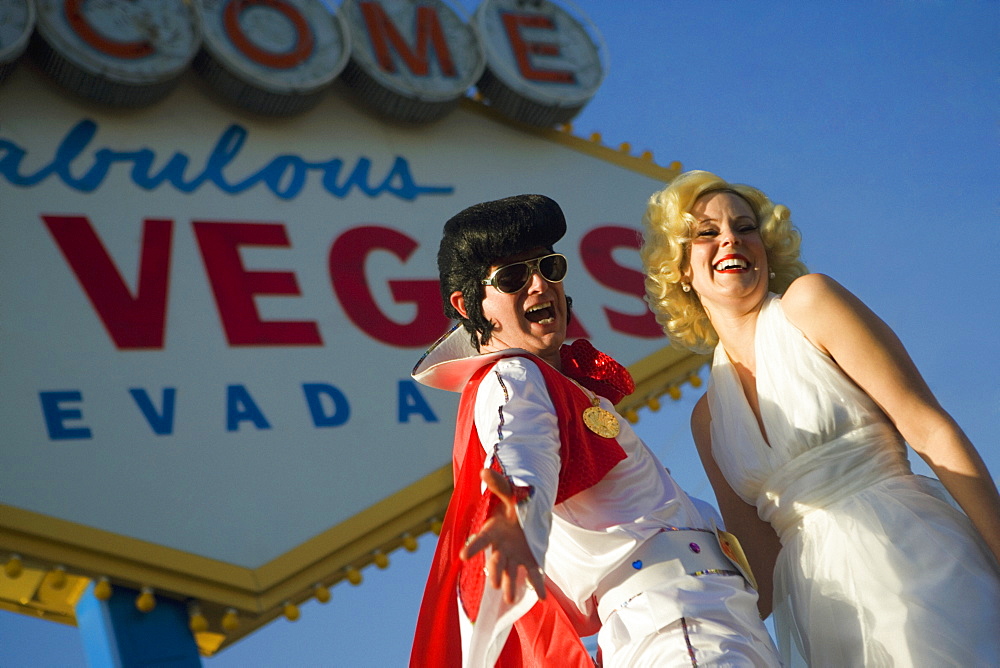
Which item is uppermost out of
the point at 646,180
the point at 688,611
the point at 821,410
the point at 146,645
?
the point at 821,410

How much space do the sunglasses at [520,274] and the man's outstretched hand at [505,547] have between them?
716mm

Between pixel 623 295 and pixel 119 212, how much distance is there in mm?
2726

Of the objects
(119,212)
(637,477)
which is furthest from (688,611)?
(119,212)

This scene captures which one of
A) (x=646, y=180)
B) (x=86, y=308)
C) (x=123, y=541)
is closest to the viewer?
(x=123, y=541)

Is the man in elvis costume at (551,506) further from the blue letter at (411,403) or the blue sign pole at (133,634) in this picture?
the blue letter at (411,403)

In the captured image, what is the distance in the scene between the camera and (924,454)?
231 centimetres

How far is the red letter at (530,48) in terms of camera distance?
6.71m

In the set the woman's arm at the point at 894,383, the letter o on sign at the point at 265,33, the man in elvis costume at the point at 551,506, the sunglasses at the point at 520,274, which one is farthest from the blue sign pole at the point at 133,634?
the letter o on sign at the point at 265,33

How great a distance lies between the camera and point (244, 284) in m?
5.16

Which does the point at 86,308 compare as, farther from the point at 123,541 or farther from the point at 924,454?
the point at 924,454

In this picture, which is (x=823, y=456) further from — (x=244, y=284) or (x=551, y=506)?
(x=244, y=284)

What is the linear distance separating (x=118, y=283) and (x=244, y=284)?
1.91ft

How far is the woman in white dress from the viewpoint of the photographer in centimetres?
220

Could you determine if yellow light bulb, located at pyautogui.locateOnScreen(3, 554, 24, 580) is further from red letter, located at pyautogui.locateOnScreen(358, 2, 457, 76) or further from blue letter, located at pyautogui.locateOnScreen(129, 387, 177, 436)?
red letter, located at pyautogui.locateOnScreen(358, 2, 457, 76)
